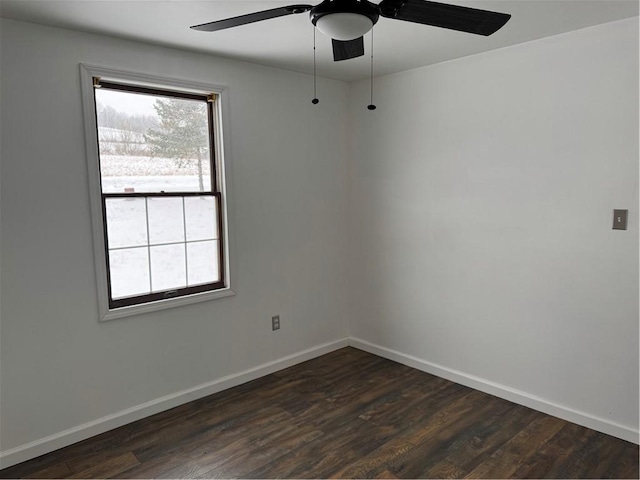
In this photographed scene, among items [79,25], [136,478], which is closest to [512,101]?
[79,25]

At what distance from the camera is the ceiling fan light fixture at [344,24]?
1.58 m

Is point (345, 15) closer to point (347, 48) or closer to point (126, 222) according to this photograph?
point (347, 48)

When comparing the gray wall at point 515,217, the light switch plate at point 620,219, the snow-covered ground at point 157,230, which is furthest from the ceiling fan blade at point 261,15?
the light switch plate at point 620,219

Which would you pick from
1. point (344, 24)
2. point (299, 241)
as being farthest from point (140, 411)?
point (344, 24)

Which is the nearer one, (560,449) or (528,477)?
(528,477)

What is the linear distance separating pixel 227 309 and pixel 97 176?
4.30ft

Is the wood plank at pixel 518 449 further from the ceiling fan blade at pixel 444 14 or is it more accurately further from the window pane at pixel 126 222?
the window pane at pixel 126 222

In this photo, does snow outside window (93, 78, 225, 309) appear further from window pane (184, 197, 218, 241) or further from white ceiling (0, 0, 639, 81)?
white ceiling (0, 0, 639, 81)

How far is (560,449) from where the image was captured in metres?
2.65

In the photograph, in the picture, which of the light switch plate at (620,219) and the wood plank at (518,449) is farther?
the light switch plate at (620,219)

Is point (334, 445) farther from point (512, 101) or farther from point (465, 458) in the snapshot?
point (512, 101)

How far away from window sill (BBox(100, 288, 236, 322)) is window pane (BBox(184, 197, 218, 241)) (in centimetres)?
41

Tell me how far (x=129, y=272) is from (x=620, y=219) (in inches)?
119

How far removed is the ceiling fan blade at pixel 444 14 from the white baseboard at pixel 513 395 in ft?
7.97
